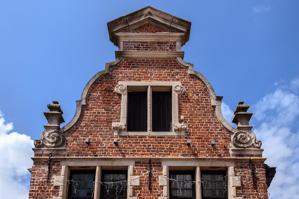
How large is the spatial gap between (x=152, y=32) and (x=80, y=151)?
375cm

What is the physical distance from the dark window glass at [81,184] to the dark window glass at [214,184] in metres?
2.49

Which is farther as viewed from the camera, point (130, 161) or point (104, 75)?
point (104, 75)

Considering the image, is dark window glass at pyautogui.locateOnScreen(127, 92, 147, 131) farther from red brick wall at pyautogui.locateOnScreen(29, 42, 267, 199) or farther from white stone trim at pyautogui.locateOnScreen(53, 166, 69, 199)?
white stone trim at pyautogui.locateOnScreen(53, 166, 69, 199)

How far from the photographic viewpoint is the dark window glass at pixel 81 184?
10859 millimetres

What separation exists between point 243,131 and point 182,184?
1.91 meters

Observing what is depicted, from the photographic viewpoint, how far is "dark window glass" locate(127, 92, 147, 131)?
11.8m

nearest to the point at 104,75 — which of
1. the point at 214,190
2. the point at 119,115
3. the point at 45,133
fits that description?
the point at 119,115

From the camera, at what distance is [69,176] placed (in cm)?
1108

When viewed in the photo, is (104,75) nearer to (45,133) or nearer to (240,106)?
(45,133)

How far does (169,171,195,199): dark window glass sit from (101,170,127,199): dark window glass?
1048mm

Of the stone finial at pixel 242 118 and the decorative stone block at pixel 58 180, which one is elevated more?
the stone finial at pixel 242 118

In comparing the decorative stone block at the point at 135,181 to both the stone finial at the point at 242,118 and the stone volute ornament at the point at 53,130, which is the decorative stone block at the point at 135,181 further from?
the stone finial at the point at 242,118

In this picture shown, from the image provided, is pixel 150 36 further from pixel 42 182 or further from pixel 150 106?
pixel 42 182

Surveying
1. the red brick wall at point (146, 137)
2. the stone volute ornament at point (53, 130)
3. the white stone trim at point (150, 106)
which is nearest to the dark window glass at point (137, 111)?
the white stone trim at point (150, 106)
